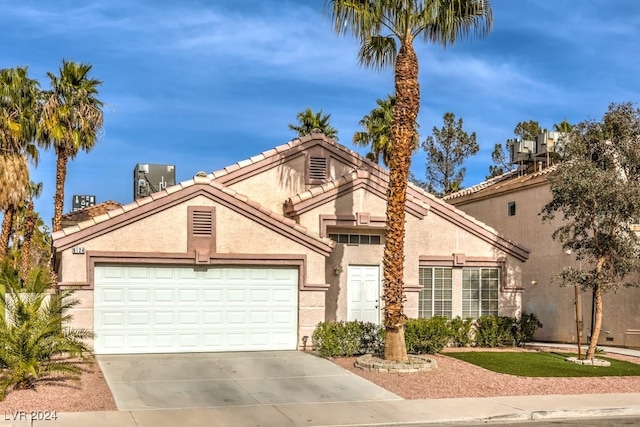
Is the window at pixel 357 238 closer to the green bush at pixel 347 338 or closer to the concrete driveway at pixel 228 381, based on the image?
the green bush at pixel 347 338

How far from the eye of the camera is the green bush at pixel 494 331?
22000mm

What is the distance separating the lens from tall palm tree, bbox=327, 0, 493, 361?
17.3 m

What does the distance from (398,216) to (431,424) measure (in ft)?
20.2

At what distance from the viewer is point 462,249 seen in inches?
909

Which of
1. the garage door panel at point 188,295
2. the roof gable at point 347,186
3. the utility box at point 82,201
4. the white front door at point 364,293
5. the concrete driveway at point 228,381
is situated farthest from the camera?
the utility box at point 82,201

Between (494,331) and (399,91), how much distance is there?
8489 mm

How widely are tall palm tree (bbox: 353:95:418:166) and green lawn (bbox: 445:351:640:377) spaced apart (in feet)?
44.1

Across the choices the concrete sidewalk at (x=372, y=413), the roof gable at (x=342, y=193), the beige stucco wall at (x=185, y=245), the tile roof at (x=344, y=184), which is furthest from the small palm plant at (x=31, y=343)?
the tile roof at (x=344, y=184)

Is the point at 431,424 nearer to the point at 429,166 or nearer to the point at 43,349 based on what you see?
the point at 43,349

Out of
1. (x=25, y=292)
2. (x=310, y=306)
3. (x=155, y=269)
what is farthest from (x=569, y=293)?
(x=25, y=292)

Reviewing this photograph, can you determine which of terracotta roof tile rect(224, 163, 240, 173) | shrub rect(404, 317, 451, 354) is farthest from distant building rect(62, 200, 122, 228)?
shrub rect(404, 317, 451, 354)

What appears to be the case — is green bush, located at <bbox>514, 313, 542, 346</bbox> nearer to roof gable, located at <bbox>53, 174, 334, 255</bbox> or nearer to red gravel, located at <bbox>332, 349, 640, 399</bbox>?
red gravel, located at <bbox>332, 349, 640, 399</bbox>

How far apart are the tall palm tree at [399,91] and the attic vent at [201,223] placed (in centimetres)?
471

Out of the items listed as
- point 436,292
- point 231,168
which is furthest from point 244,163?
point 436,292
